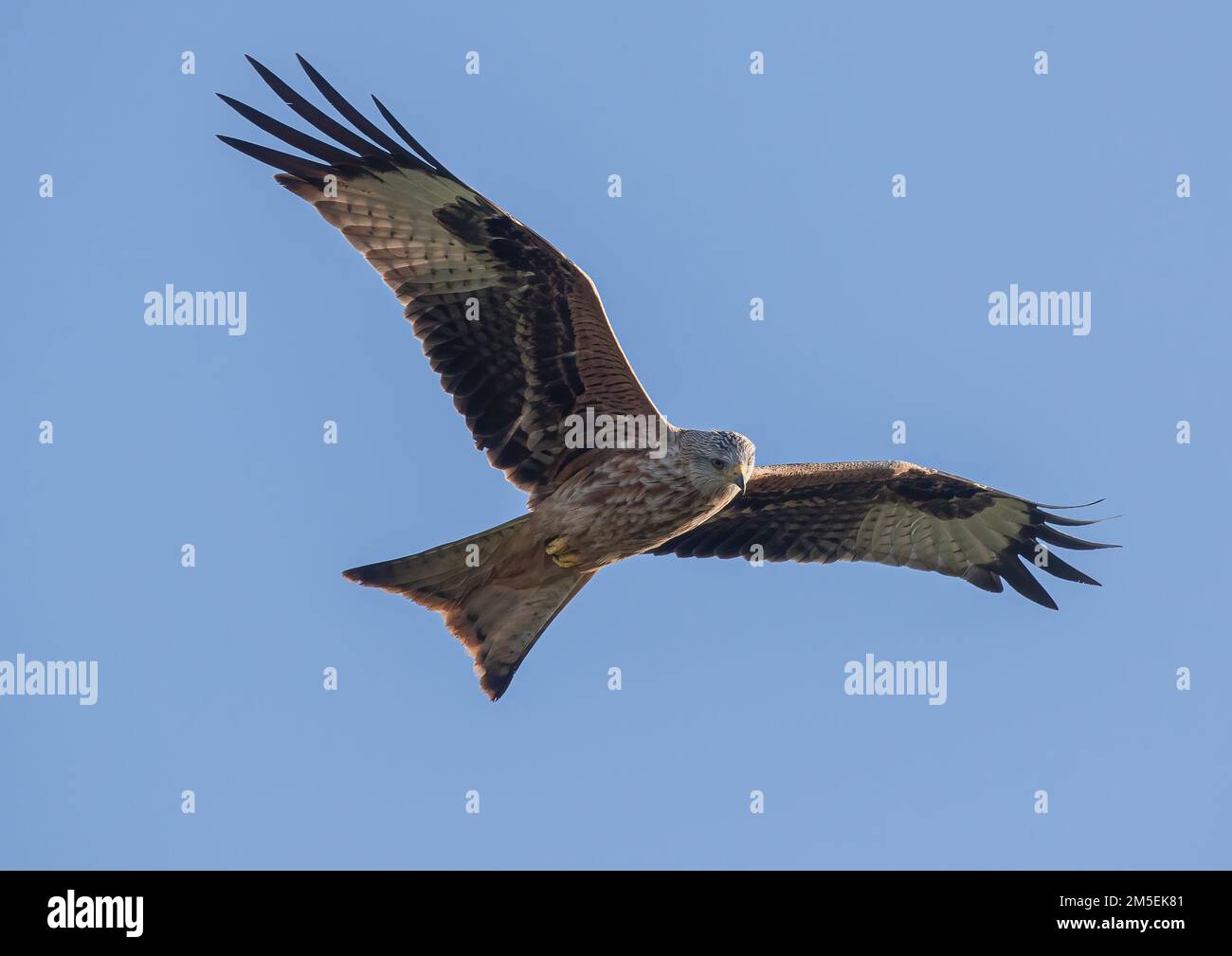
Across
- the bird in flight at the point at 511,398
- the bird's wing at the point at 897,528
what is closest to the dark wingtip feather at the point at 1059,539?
the bird's wing at the point at 897,528

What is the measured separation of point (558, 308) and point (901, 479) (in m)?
3.04

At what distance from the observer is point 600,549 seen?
10.7m

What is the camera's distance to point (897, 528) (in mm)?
12273

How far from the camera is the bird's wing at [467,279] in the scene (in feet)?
33.7

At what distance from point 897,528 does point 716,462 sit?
2.44 m

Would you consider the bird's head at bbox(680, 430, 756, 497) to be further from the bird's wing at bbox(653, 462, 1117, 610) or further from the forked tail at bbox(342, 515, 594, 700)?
the bird's wing at bbox(653, 462, 1117, 610)

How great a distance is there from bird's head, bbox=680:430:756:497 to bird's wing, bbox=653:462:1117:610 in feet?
4.67

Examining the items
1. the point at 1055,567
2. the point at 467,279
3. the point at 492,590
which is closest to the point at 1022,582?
the point at 1055,567

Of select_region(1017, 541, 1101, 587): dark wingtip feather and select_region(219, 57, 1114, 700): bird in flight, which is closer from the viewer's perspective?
select_region(219, 57, 1114, 700): bird in flight

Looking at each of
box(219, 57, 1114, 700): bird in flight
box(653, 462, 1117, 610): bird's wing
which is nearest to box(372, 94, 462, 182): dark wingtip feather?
box(219, 57, 1114, 700): bird in flight

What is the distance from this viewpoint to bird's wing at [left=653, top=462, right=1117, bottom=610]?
12.0 metres

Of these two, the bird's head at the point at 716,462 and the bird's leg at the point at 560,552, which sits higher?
the bird's head at the point at 716,462

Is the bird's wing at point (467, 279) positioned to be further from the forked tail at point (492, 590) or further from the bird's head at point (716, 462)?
the forked tail at point (492, 590)
